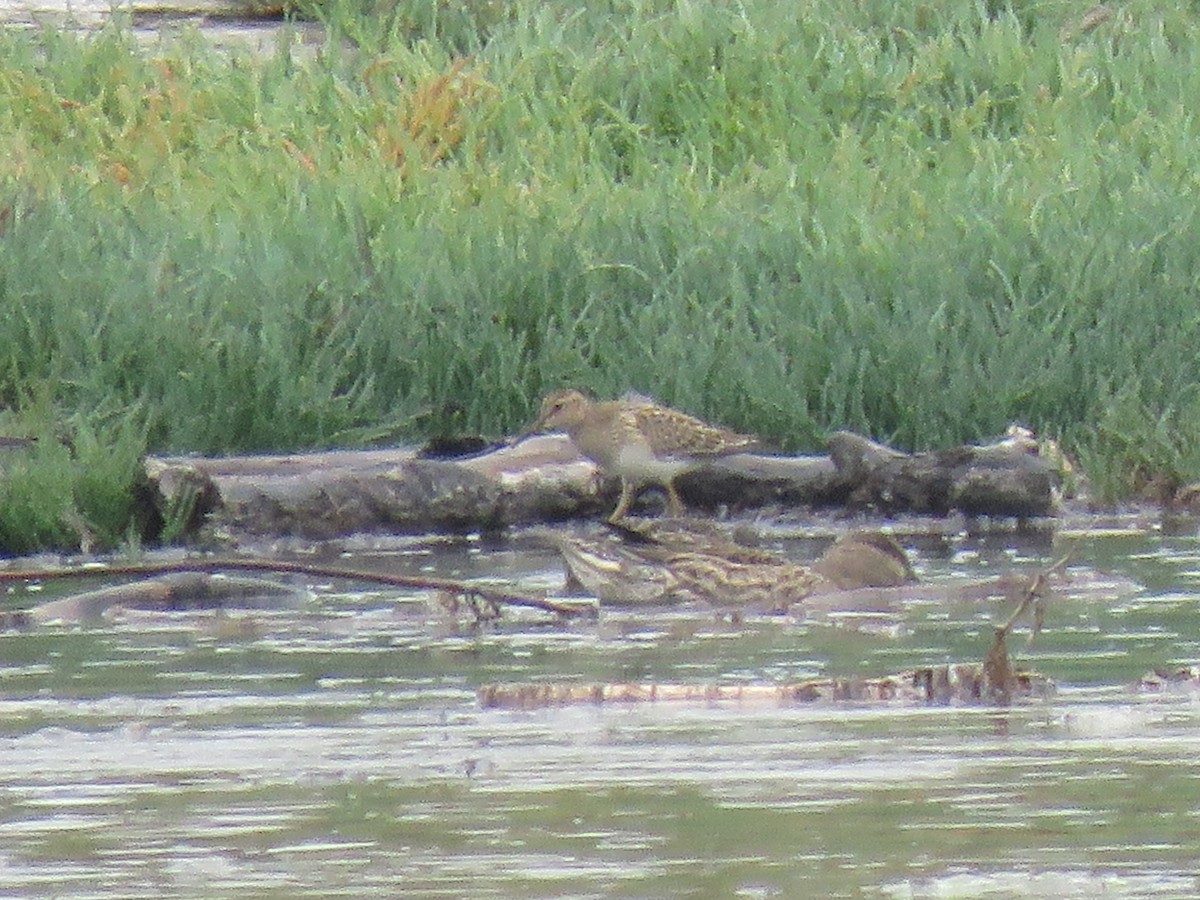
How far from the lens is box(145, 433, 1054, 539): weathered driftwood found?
36.9 feet

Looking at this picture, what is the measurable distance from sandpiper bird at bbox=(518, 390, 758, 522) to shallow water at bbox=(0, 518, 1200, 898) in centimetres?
272

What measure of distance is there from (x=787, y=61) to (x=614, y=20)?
134 cm

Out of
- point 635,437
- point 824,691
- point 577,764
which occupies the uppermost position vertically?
point 577,764

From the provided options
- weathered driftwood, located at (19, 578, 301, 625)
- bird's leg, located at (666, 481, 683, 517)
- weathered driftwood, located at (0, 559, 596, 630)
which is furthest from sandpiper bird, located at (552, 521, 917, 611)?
bird's leg, located at (666, 481, 683, 517)

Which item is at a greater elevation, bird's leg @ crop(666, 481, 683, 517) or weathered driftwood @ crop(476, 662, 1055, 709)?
weathered driftwood @ crop(476, 662, 1055, 709)

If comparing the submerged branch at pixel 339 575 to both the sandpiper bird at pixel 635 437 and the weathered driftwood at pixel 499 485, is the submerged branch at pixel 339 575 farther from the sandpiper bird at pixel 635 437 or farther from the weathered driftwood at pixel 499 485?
the sandpiper bird at pixel 635 437

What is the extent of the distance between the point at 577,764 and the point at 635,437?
569 centimetres

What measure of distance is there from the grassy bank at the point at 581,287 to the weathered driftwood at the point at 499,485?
37 cm

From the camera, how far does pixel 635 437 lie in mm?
11477

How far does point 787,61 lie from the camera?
1745 centimetres

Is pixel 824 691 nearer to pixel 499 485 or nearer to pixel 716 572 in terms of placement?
pixel 716 572

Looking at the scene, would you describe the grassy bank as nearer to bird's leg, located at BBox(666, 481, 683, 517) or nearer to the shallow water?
bird's leg, located at BBox(666, 481, 683, 517)

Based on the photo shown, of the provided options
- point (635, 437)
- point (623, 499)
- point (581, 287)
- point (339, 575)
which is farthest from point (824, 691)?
point (581, 287)

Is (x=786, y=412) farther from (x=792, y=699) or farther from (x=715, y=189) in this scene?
(x=792, y=699)
